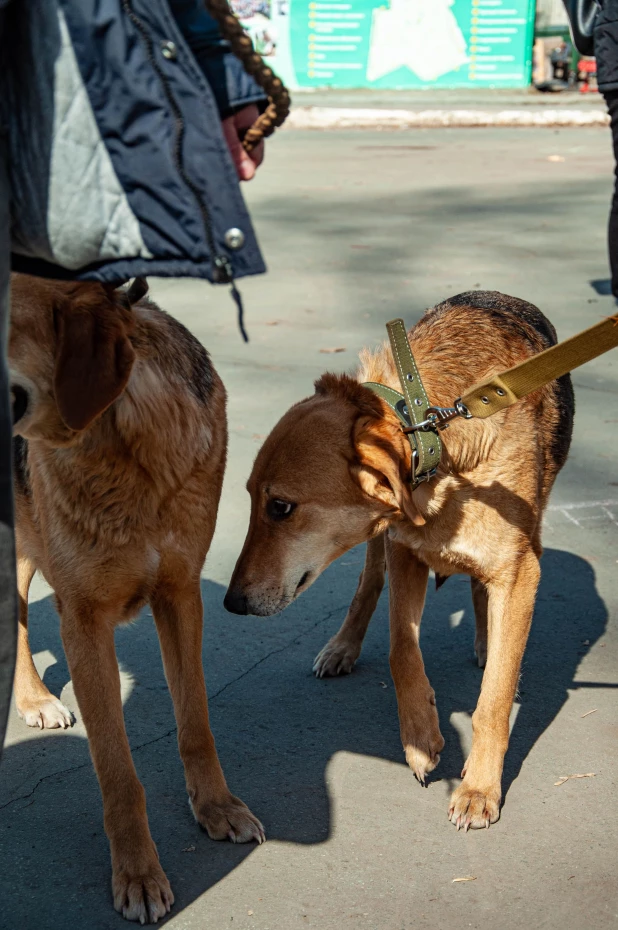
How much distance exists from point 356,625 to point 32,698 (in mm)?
1220

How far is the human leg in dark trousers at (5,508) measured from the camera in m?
1.72

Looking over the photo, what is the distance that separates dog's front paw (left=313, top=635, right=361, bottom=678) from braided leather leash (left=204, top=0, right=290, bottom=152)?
2326 millimetres

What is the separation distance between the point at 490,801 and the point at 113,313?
1.78 meters

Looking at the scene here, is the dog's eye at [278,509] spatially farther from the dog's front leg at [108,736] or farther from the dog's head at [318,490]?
the dog's front leg at [108,736]

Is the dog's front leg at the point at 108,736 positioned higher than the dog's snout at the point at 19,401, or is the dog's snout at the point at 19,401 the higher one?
the dog's snout at the point at 19,401

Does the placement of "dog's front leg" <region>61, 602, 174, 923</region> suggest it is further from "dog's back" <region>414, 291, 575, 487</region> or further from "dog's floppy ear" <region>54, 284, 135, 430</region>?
"dog's back" <region>414, 291, 575, 487</region>

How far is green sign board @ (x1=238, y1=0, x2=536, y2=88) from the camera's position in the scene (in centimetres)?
2391

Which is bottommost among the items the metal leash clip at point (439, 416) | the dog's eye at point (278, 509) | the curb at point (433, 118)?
the curb at point (433, 118)

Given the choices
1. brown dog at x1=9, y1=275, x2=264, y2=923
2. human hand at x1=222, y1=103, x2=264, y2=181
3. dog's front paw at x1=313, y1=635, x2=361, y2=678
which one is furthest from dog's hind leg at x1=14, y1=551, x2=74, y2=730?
human hand at x1=222, y1=103, x2=264, y2=181

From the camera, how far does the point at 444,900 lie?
2.75m

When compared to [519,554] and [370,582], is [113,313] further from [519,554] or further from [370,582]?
[370,582]

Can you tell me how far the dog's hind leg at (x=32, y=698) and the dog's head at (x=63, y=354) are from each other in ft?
4.31

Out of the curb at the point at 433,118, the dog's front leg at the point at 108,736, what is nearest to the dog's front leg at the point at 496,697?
the dog's front leg at the point at 108,736

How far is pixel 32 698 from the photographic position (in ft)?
12.2
